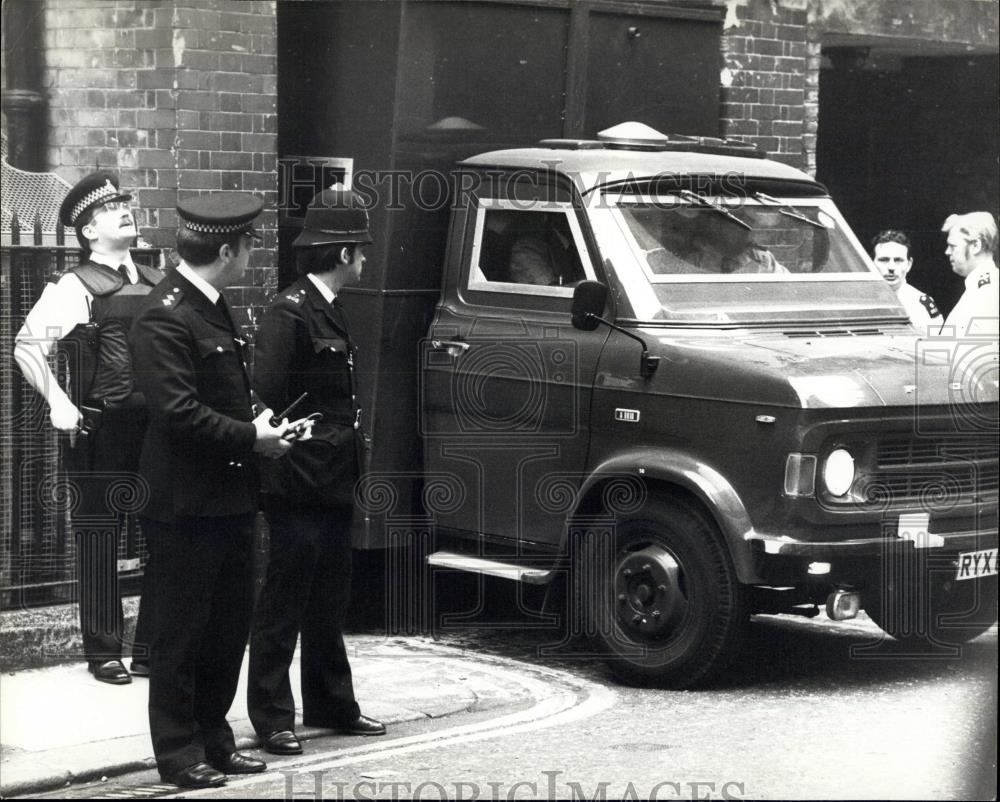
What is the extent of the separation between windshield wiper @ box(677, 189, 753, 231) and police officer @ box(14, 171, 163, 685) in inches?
101

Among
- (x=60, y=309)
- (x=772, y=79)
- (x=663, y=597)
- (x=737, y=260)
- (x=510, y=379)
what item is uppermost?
(x=772, y=79)

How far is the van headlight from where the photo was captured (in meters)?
7.79

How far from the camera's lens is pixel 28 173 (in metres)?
8.88

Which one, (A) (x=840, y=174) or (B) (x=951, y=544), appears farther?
(A) (x=840, y=174)

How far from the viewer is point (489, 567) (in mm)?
8773

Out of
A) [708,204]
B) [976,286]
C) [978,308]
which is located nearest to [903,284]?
[976,286]

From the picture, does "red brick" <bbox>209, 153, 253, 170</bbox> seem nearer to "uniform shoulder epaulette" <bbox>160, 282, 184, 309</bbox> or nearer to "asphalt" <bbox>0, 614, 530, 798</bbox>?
"asphalt" <bbox>0, 614, 530, 798</bbox>

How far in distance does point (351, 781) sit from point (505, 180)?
3478 millimetres

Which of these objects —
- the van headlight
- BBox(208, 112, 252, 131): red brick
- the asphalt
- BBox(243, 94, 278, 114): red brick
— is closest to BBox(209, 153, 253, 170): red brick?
BBox(208, 112, 252, 131): red brick

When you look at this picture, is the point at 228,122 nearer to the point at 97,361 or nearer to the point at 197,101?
the point at 197,101

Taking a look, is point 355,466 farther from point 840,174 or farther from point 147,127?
point 840,174

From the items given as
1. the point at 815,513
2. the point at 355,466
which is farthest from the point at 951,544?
the point at 355,466

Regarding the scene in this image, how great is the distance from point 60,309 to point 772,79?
5572 mm

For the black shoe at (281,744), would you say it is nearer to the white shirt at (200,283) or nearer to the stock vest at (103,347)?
the white shirt at (200,283)
